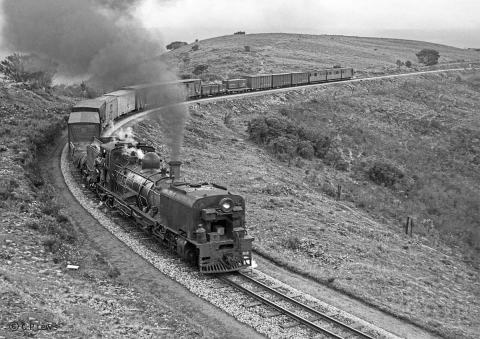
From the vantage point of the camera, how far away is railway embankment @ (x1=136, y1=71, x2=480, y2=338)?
18422 millimetres

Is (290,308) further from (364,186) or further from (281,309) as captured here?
(364,186)

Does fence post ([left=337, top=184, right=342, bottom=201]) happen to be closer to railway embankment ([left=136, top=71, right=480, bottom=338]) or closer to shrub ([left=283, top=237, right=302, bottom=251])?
railway embankment ([left=136, top=71, right=480, bottom=338])

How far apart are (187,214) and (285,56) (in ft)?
299

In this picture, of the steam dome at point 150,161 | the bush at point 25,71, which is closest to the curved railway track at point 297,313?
the steam dome at point 150,161

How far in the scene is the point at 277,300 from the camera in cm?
1479

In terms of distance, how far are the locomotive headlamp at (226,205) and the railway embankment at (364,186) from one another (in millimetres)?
3448

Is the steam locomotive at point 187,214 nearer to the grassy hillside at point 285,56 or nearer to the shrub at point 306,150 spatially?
the shrub at point 306,150

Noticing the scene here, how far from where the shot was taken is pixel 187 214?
53.4 ft

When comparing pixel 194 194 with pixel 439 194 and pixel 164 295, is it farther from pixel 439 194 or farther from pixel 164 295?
pixel 439 194

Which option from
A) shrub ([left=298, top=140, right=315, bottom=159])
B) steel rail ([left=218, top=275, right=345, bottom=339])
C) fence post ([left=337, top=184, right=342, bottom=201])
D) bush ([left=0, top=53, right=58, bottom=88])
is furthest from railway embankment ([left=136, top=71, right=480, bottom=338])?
bush ([left=0, top=53, right=58, bottom=88])

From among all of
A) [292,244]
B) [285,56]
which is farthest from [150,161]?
[285,56]

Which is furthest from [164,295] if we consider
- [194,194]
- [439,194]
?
[439,194]

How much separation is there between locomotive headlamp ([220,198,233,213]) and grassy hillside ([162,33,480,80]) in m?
54.6

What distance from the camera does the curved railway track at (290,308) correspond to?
13.1 m
